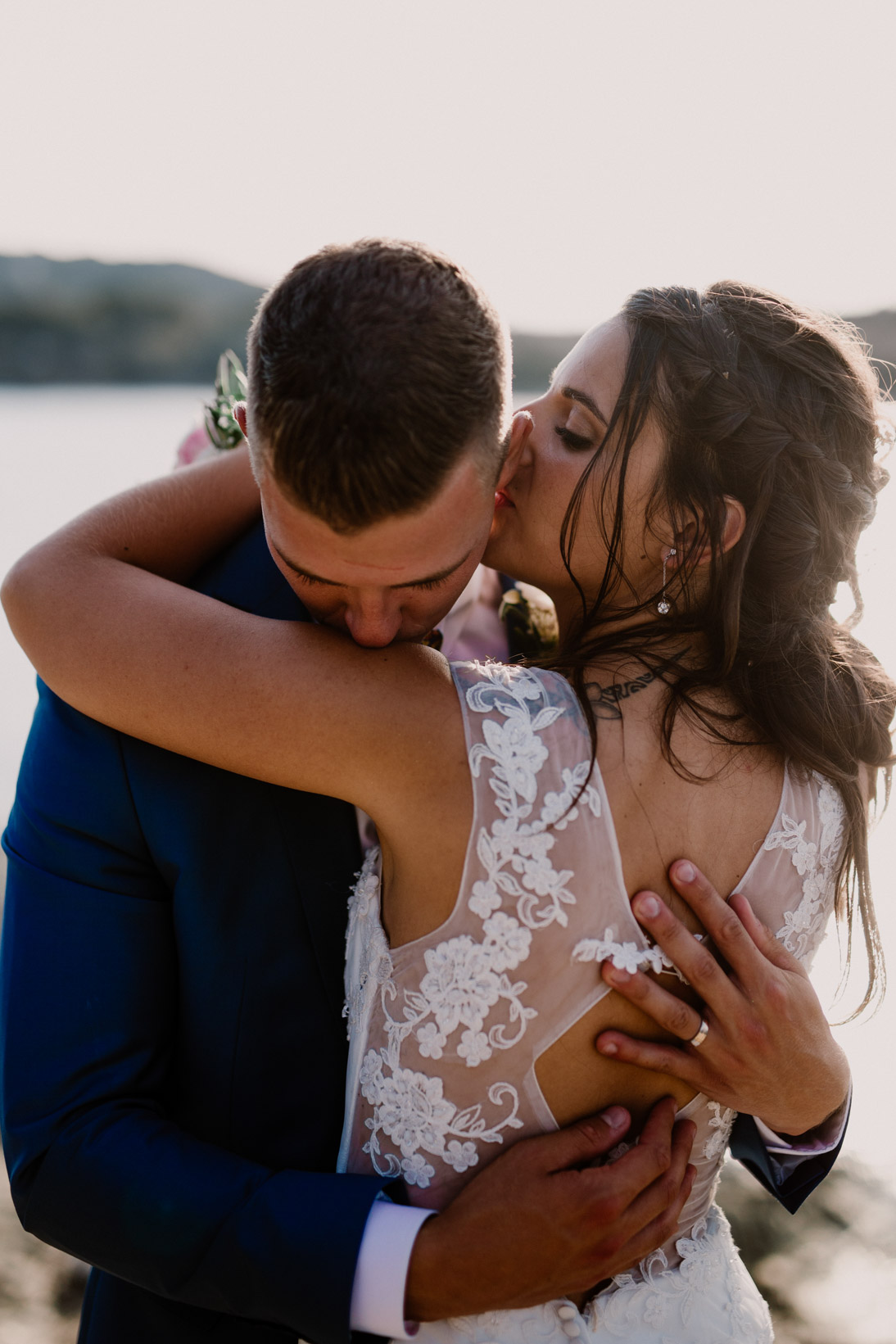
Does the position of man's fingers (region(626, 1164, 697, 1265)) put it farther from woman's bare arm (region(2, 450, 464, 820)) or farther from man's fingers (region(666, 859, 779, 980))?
woman's bare arm (region(2, 450, 464, 820))

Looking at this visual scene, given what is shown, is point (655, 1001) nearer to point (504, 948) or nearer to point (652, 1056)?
point (652, 1056)

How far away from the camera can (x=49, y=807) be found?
173 cm

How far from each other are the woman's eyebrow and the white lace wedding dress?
1.79 ft

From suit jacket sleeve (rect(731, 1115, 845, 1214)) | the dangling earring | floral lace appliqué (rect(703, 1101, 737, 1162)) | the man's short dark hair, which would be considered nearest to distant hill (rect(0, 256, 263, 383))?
the dangling earring

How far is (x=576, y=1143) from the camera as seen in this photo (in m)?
1.57

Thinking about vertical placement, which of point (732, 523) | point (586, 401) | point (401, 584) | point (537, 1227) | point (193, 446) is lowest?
point (537, 1227)

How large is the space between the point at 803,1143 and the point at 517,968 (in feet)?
3.18

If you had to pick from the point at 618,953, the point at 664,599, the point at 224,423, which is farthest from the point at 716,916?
the point at 224,423

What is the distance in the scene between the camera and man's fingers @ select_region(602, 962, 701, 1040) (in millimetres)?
1527

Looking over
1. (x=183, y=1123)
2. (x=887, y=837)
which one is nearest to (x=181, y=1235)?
(x=183, y=1123)

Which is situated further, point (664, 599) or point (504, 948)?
point (664, 599)

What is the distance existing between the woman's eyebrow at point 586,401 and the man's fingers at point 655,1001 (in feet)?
3.29

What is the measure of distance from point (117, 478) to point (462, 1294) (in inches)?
498

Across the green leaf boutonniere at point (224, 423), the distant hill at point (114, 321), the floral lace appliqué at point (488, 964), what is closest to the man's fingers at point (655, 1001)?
the floral lace appliqué at point (488, 964)
